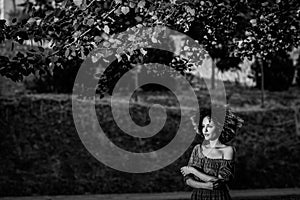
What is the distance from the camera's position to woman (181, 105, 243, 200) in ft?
15.6

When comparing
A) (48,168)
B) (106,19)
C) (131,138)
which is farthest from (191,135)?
(106,19)

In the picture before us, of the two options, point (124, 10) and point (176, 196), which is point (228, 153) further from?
point (176, 196)

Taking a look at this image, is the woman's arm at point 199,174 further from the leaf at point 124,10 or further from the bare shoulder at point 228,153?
the leaf at point 124,10

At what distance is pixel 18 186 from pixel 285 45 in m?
6.45

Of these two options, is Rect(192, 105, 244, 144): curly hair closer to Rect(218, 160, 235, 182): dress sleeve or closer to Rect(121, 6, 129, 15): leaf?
Rect(218, 160, 235, 182): dress sleeve

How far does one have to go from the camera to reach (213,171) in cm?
479

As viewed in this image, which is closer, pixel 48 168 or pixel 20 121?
pixel 48 168

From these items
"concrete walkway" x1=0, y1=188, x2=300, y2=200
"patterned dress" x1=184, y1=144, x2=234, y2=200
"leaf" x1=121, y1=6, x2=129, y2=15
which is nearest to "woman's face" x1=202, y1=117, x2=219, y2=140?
"patterned dress" x1=184, y1=144, x2=234, y2=200

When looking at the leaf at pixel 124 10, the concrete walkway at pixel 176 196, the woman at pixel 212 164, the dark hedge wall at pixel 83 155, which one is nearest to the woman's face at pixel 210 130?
the woman at pixel 212 164

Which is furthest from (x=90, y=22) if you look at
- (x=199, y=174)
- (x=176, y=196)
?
(x=176, y=196)

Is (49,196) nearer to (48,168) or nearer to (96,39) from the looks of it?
(48,168)

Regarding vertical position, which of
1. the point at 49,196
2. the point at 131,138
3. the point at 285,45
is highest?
the point at 285,45

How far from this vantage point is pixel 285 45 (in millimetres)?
6590

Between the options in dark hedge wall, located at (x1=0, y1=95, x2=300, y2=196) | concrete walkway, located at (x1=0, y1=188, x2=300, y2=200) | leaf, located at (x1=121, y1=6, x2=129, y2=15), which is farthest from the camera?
dark hedge wall, located at (x1=0, y1=95, x2=300, y2=196)
